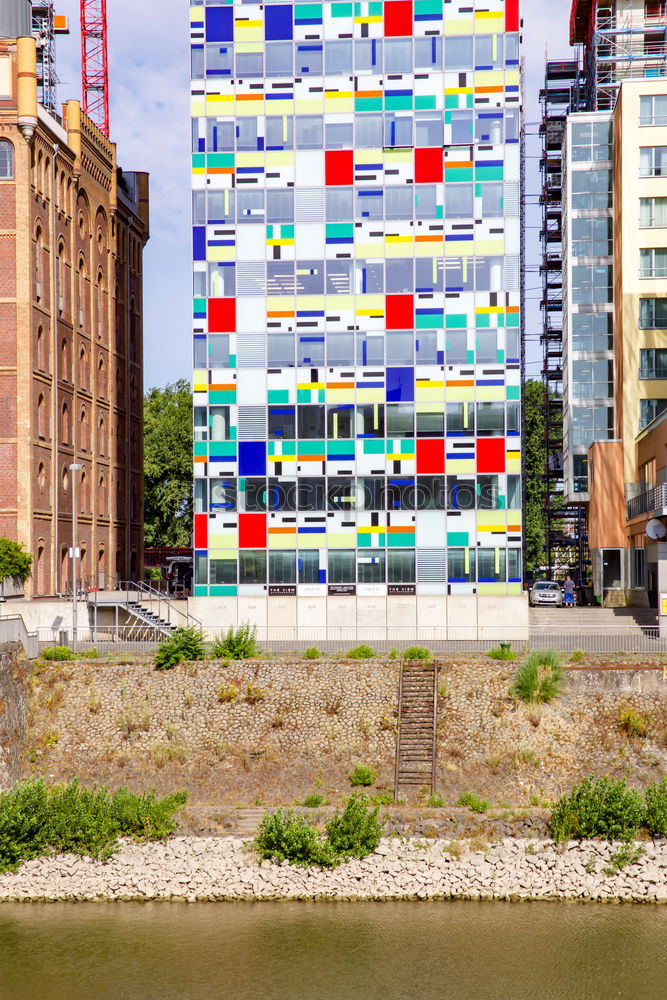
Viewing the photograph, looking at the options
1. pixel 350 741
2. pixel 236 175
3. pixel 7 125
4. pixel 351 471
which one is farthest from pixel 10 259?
pixel 350 741

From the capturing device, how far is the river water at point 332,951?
101ft

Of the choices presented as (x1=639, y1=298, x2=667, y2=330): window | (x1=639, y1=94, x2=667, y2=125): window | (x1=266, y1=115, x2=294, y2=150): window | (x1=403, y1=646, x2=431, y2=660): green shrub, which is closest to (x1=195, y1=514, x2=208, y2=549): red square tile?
(x1=403, y1=646, x2=431, y2=660): green shrub

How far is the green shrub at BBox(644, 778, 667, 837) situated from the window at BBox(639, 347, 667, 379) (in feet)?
128

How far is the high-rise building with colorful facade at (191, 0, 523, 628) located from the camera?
2317 inches

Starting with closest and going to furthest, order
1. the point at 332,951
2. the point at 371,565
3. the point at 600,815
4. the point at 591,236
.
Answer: the point at 332,951 < the point at 600,815 < the point at 371,565 < the point at 591,236

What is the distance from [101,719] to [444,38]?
35.6m

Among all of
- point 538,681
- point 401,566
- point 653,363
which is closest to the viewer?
point 538,681

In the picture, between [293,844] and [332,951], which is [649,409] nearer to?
[293,844]

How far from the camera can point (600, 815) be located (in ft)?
128

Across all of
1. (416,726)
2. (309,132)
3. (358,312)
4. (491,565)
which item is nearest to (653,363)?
(491,565)

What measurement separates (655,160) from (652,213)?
312cm

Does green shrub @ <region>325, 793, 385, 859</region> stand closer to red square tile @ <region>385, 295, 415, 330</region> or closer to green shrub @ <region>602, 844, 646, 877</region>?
green shrub @ <region>602, 844, 646, 877</region>

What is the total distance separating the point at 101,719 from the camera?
47062 mm

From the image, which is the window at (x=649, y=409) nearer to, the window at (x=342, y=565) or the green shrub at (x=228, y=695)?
the window at (x=342, y=565)
